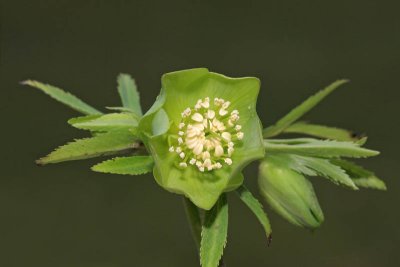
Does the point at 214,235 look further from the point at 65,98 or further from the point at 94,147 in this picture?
the point at 65,98

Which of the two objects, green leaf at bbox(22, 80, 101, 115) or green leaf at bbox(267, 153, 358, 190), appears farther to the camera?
green leaf at bbox(22, 80, 101, 115)

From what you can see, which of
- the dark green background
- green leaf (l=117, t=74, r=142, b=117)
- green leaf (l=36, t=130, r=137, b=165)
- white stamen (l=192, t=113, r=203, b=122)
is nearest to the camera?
Answer: green leaf (l=36, t=130, r=137, b=165)

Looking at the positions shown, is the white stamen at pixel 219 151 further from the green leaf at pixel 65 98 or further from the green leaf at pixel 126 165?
the green leaf at pixel 65 98

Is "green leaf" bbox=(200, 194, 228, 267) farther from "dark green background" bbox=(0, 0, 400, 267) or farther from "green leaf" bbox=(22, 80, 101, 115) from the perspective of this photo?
"dark green background" bbox=(0, 0, 400, 267)

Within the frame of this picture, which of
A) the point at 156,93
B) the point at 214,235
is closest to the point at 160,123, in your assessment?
the point at 214,235

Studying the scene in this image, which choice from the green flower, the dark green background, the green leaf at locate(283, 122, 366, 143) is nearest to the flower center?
the green flower

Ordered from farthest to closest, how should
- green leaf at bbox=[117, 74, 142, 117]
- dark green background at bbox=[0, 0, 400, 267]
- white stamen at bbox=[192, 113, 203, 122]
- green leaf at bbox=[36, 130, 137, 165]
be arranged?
dark green background at bbox=[0, 0, 400, 267] → green leaf at bbox=[117, 74, 142, 117] → white stamen at bbox=[192, 113, 203, 122] → green leaf at bbox=[36, 130, 137, 165]

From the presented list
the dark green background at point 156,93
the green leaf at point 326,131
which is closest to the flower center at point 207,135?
the green leaf at point 326,131
